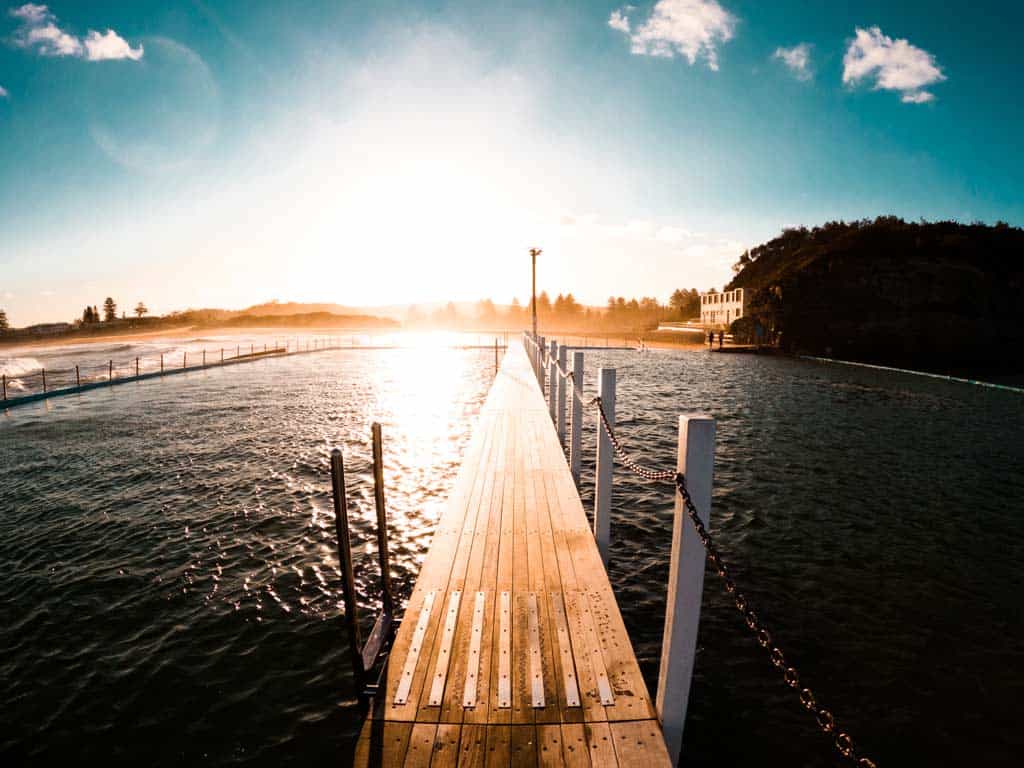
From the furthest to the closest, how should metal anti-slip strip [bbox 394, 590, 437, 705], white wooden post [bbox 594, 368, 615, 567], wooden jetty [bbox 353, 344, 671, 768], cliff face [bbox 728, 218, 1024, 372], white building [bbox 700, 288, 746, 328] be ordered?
white building [bbox 700, 288, 746, 328]
cliff face [bbox 728, 218, 1024, 372]
white wooden post [bbox 594, 368, 615, 567]
metal anti-slip strip [bbox 394, 590, 437, 705]
wooden jetty [bbox 353, 344, 671, 768]

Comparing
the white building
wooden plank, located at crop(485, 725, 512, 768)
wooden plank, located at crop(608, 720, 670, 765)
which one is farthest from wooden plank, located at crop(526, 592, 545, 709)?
the white building

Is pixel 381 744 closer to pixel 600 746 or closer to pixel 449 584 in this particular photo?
pixel 600 746

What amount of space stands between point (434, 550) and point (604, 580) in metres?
2.25

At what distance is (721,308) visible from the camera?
95938 mm

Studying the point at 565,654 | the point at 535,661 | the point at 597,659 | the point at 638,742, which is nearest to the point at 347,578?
the point at 535,661

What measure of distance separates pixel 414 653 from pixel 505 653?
83 centimetres

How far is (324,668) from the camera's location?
5.75m

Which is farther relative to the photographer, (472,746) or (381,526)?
(381,526)

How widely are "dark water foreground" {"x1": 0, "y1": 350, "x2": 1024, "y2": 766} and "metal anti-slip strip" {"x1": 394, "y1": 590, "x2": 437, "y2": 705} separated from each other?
4.80ft

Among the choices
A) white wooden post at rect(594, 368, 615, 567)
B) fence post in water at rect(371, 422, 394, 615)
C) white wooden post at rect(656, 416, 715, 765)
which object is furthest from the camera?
white wooden post at rect(594, 368, 615, 567)

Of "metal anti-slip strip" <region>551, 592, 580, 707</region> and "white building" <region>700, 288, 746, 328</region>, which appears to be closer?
"metal anti-slip strip" <region>551, 592, 580, 707</region>

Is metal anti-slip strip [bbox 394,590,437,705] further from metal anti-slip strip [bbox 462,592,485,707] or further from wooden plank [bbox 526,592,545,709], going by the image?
wooden plank [bbox 526,592,545,709]

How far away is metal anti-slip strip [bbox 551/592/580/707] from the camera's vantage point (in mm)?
3711

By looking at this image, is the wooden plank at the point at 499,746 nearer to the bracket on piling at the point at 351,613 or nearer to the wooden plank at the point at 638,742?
the wooden plank at the point at 638,742
